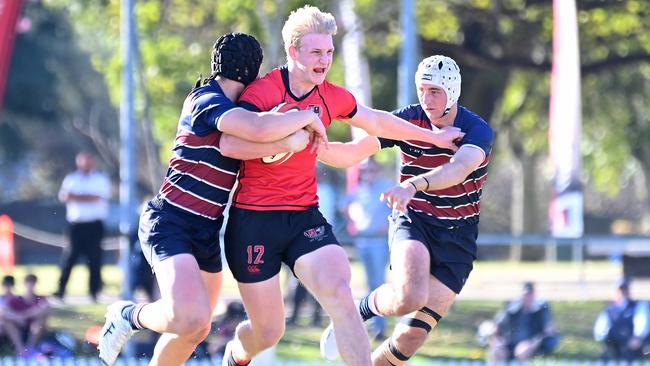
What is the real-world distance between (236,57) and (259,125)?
0.44 metres

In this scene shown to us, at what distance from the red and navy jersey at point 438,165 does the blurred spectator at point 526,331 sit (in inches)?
215

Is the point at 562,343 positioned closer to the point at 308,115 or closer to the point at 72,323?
the point at 72,323

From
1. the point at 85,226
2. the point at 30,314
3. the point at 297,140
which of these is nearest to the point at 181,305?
the point at 297,140

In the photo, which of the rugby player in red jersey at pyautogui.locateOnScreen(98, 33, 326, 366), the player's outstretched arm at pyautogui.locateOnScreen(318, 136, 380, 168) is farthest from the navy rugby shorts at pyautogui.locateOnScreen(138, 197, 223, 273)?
the player's outstretched arm at pyautogui.locateOnScreen(318, 136, 380, 168)

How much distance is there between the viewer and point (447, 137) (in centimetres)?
729

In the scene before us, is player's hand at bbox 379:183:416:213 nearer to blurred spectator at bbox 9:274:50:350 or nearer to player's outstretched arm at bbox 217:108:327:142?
player's outstretched arm at bbox 217:108:327:142

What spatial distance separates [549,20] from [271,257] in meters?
14.8

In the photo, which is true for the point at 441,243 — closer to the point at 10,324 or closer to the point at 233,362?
the point at 233,362

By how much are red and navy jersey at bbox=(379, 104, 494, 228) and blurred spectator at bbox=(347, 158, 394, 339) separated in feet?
16.8

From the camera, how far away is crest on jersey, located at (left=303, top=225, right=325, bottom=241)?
22.0 ft

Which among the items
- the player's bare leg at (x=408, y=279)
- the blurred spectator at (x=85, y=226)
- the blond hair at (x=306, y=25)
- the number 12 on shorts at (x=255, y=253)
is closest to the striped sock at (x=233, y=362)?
the number 12 on shorts at (x=255, y=253)

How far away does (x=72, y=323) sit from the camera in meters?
13.8

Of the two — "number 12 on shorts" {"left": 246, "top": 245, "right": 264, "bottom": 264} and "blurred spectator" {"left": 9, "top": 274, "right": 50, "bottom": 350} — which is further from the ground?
"number 12 on shorts" {"left": 246, "top": 245, "right": 264, "bottom": 264}

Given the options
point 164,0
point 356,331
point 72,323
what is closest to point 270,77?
point 356,331
